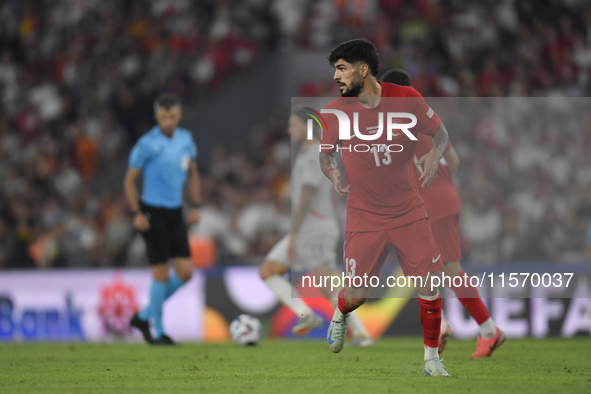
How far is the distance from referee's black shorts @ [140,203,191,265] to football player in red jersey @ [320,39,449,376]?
3201 millimetres

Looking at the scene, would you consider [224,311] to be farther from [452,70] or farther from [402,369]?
[452,70]

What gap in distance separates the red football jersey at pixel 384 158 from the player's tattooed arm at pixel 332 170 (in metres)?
0.05

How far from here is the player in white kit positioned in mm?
8109

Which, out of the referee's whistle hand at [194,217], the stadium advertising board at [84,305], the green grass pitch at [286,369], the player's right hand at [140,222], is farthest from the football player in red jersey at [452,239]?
the stadium advertising board at [84,305]

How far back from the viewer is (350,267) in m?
5.58

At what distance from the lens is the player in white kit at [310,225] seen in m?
8.11

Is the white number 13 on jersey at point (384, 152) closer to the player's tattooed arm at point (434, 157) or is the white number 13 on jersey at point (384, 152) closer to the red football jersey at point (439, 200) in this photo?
the player's tattooed arm at point (434, 157)

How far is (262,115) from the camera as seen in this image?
49.2 ft

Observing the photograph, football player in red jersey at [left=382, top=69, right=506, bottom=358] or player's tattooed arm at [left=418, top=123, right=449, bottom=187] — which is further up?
player's tattooed arm at [left=418, top=123, right=449, bottom=187]

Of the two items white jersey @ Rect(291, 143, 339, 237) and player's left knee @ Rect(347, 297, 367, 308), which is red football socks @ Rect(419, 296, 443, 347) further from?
white jersey @ Rect(291, 143, 339, 237)

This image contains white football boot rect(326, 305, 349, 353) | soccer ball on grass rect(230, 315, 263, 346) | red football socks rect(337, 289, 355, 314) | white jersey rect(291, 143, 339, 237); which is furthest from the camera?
soccer ball on grass rect(230, 315, 263, 346)

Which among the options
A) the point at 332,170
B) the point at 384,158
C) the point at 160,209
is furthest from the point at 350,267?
the point at 160,209

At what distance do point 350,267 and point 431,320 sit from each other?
64cm

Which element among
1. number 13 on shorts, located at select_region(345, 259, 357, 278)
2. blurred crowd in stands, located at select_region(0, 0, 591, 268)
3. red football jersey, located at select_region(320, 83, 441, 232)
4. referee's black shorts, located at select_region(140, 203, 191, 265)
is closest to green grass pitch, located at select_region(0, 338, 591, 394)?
number 13 on shorts, located at select_region(345, 259, 357, 278)
